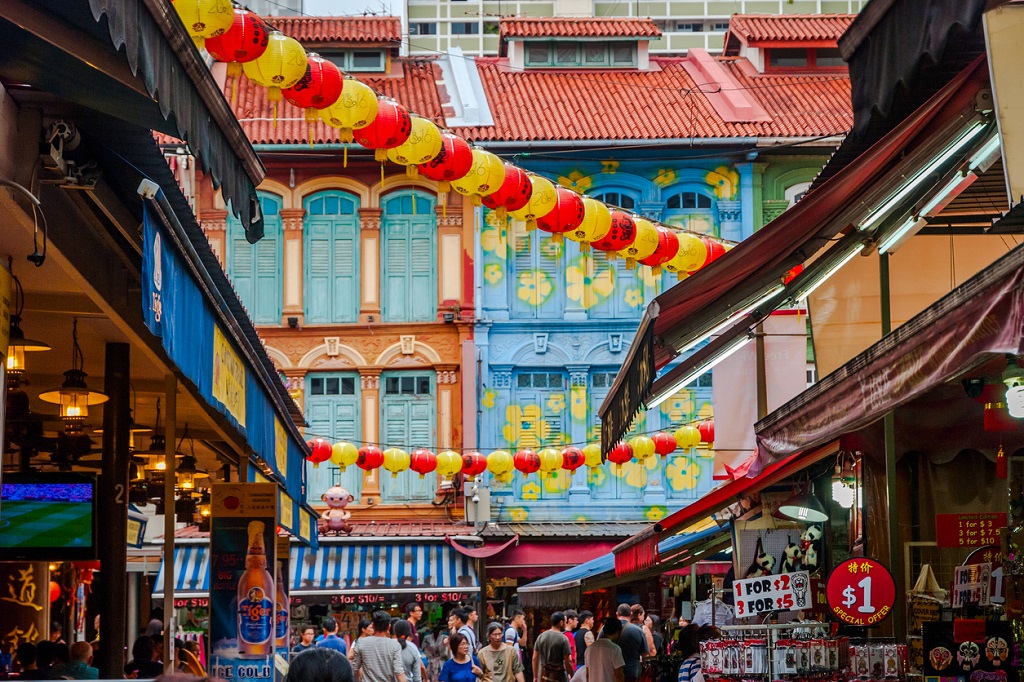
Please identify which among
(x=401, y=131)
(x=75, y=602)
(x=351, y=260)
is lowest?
(x=75, y=602)

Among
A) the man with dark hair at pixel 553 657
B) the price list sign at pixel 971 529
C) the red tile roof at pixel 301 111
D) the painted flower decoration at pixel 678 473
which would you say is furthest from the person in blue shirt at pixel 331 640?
the red tile roof at pixel 301 111

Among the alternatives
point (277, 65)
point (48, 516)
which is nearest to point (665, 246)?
point (277, 65)

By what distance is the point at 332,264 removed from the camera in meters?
29.4

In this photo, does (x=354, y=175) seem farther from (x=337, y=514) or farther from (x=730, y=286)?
(x=730, y=286)

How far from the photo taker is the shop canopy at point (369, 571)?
26906 millimetres

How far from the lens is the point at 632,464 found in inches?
1150

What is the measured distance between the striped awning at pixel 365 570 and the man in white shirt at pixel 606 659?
12.3m

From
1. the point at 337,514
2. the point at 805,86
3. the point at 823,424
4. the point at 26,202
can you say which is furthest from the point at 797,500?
the point at 805,86

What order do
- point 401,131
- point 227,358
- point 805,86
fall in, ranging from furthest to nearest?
point 805,86 → point 401,131 → point 227,358

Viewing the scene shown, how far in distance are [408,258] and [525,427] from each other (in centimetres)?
404

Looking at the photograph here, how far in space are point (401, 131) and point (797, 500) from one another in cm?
477

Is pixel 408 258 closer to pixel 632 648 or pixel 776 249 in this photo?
Answer: pixel 632 648

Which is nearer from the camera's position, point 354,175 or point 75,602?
point 75,602

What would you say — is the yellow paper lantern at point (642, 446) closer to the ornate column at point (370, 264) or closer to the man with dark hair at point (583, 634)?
the man with dark hair at point (583, 634)
